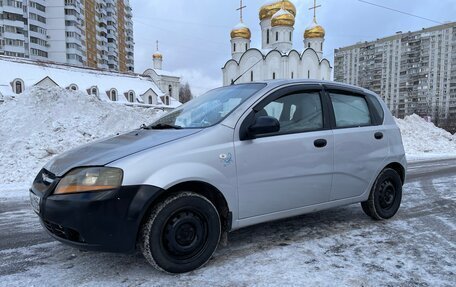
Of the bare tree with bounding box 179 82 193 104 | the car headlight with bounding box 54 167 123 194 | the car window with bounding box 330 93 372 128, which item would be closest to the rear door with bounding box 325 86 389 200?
the car window with bounding box 330 93 372 128

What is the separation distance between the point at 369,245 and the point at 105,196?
278 centimetres

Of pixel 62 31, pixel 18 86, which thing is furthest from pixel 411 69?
pixel 62 31

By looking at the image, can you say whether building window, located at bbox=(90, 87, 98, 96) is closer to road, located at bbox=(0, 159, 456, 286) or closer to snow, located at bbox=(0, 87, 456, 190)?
snow, located at bbox=(0, 87, 456, 190)

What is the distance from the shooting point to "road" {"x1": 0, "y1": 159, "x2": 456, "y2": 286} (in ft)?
10.5

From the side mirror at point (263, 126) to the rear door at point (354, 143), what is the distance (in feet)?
3.43

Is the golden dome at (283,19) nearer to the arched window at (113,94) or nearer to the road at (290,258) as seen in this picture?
the arched window at (113,94)

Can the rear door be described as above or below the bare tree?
below

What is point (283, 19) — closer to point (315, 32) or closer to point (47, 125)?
point (315, 32)

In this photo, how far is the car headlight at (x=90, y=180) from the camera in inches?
119

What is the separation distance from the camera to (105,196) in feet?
9.80

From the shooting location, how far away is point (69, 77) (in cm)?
4109

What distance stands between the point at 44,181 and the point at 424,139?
20920mm

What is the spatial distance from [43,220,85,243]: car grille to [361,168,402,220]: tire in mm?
3540

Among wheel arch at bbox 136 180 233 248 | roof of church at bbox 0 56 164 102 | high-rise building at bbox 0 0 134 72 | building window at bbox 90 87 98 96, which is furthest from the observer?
high-rise building at bbox 0 0 134 72
